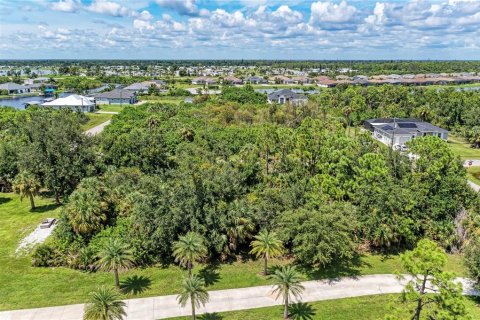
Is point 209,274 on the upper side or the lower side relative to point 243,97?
lower

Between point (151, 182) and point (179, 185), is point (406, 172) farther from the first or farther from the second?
point (151, 182)

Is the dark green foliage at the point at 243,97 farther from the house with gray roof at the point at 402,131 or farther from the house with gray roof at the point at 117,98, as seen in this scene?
the house with gray roof at the point at 402,131

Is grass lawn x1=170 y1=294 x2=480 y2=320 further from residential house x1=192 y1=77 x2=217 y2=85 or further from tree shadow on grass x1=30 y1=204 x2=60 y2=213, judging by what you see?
residential house x1=192 y1=77 x2=217 y2=85

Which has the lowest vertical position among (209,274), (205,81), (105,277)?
(105,277)

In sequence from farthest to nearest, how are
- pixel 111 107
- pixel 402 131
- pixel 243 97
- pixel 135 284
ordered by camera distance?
pixel 111 107 < pixel 243 97 < pixel 402 131 < pixel 135 284

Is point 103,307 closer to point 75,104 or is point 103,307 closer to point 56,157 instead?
point 56,157

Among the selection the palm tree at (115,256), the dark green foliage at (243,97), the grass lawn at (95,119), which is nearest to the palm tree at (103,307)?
the palm tree at (115,256)

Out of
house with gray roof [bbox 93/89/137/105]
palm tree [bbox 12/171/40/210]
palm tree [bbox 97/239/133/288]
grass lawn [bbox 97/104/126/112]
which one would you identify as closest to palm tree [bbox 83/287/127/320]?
palm tree [bbox 97/239/133/288]

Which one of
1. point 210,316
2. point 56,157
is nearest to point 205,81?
point 56,157
